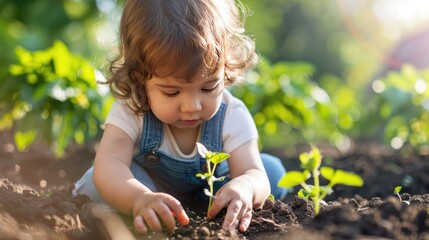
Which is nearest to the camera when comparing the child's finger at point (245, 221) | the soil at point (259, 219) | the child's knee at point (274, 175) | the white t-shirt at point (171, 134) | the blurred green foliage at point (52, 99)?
the soil at point (259, 219)

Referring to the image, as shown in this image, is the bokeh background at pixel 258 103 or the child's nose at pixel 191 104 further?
the bokeh background at pixel 258 103

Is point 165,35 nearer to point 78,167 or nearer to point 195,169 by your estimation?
point 195,169

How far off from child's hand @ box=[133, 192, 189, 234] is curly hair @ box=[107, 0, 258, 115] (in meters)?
0.51

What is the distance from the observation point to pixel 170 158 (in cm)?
281

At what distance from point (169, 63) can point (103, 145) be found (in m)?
0.44

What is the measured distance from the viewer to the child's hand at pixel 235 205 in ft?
6.91

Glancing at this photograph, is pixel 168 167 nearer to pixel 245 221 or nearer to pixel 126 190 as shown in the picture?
pixel 126 190

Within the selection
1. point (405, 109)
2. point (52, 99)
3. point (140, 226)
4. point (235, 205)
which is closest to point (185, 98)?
point (235, 205)

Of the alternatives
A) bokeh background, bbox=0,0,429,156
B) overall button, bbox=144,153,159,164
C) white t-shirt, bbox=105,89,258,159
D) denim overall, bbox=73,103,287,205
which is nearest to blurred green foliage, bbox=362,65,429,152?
bokeh background, bbox=0,0,429,156

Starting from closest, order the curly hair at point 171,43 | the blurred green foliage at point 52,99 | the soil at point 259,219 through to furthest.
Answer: the soil at point 259,219 → the curly hair at point 171,43 → the blurred green foliage at point 52,99

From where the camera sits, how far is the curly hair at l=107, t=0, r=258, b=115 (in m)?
2.41

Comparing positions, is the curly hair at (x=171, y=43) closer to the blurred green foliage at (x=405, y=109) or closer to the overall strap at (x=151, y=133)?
the overall strap at (x=151, y=133)

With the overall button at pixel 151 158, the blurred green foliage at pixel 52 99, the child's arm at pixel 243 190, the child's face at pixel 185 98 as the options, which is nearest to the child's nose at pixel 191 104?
the child's face at pixel 185 98

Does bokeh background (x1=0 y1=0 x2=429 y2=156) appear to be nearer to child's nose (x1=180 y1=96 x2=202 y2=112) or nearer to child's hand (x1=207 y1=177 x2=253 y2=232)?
child's nose (x1=180 y1=96 x2=202 y2=112)
